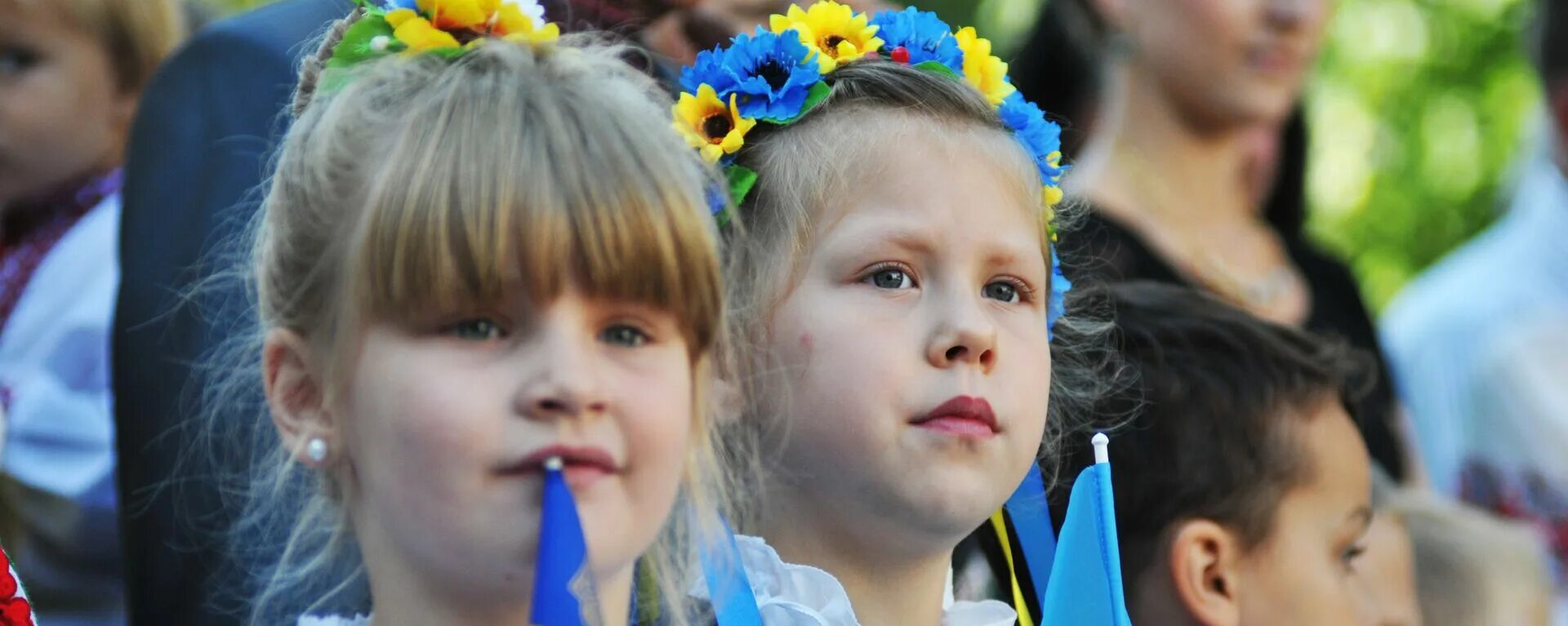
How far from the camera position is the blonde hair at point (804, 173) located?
2135 mm

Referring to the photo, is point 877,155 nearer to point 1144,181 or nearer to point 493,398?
point 493,398

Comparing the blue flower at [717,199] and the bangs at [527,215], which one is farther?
the blue flower at [717,199]

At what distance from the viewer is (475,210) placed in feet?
5.49

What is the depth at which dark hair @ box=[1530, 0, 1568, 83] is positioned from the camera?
460 cm

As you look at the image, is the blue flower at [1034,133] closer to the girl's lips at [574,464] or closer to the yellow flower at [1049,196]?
the yellow flower at [1049,196]

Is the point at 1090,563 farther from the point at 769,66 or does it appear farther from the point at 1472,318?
the point at 1472,318

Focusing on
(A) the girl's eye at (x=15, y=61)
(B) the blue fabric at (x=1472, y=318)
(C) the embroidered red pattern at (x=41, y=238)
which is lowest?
(C) the embroidered red pattern at (x=41, y=238)

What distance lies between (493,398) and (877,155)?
2.19 feet

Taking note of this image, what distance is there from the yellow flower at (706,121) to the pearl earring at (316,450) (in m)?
0.56

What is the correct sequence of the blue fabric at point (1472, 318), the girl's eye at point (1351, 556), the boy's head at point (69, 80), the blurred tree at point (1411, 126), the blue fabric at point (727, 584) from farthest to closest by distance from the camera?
the blurred tree at point (1411, 126)
the blue fabric at point (1472, 318)
the boy's head at point (69, 80)
the girl's eye at point (1351, 556)
the blue fabric at point (727, 584)

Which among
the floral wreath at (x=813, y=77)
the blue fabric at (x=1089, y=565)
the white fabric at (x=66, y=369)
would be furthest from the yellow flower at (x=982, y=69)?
the white fabric at (x=66, y=369)

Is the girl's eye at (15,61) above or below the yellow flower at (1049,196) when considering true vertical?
above

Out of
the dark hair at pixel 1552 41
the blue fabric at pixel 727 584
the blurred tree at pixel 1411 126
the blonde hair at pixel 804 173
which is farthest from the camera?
the blurred tree at pixel 1411 126

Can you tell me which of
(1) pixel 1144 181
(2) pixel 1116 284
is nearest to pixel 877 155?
(2) pixel 1116 284
